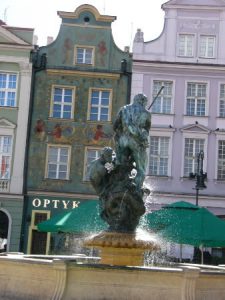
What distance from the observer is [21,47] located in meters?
27.6

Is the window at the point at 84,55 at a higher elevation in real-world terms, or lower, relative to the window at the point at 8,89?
higher

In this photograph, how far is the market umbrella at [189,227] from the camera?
1502cm

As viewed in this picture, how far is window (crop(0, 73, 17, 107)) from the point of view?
27.6 m

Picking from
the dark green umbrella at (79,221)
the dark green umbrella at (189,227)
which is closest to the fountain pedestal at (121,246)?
the dark green umbrella at (189,227)

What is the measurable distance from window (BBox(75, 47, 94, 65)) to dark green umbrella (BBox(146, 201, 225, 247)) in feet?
43.0

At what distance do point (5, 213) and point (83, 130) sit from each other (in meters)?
4.99

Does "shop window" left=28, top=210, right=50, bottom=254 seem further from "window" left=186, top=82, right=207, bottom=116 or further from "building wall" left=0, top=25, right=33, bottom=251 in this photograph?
"window" left=186, top=82, right=207, bottom=116

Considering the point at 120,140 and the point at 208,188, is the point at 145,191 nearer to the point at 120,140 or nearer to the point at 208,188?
the point at 120,140

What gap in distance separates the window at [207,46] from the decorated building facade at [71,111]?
332 cm

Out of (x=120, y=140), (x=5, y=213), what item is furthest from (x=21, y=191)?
(x=120, y=140)

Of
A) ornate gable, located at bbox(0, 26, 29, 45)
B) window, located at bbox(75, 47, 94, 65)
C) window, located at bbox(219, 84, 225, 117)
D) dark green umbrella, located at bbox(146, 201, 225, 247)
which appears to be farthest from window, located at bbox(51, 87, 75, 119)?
dark green umbrella, located at bbox(146, 201, 225, 247)

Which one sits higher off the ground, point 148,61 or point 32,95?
point 148,61

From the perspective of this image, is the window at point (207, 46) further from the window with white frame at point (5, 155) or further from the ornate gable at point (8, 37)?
the window with white frame at point (5, 155)

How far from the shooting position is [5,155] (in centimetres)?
2703
